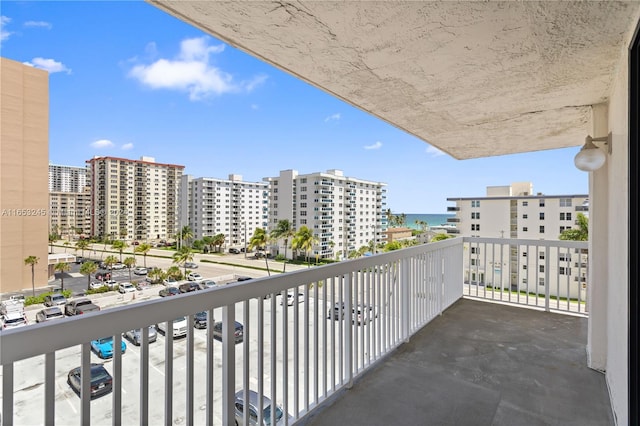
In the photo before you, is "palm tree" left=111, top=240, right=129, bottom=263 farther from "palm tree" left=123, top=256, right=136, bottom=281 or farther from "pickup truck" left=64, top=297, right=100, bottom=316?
"pickup truck" left=64, top=297, right=100, bottom=316

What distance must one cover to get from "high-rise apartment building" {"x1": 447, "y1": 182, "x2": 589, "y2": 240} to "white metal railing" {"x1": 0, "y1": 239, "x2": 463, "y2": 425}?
21.9m

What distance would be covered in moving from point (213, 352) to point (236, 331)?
0.11m

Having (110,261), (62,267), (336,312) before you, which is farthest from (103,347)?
(110,261)

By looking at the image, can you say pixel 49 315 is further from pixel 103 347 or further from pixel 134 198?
pixel 134 198

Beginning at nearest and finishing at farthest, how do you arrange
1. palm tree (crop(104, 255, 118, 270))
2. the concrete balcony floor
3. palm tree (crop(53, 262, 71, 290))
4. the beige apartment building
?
the concrete balcony floor < the beige apartment building < palm tree (crop(53, 262, 71, 290)) < palm tree (crop(104, 255, 118, 270))

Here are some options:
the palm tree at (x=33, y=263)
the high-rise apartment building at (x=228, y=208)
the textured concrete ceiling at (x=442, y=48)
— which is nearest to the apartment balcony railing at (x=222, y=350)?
the textured concrete ceiling at (x=442, y=48)

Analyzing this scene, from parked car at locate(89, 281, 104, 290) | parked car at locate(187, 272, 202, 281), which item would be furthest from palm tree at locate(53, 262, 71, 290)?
parked car at locate(187, 272, 202, 281)

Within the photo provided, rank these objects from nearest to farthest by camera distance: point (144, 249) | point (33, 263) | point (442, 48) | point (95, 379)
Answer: point (95, 379) < point (442, 48) < point (33, 263) < point (144, 249)

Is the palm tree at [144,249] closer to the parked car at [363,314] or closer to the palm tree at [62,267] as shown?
the palm tree at [62,267]

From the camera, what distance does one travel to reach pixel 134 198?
22.9 ft

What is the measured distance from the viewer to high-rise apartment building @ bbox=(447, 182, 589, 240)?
21047 mm

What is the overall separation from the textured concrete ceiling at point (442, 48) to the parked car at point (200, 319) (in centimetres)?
123

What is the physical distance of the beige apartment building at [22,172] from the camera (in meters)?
2.91

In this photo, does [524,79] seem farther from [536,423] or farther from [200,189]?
[200,189]
